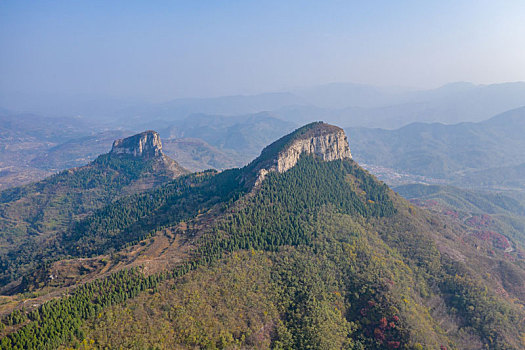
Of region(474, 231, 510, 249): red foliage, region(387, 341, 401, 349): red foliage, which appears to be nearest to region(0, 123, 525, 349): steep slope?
region(387, 341, 401, 349): red foliage

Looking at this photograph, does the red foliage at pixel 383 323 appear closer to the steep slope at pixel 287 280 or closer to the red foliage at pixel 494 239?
the steep slope at pixel 287 280

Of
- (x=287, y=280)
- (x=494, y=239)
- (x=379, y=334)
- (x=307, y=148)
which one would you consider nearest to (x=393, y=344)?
(x=379, y=334)

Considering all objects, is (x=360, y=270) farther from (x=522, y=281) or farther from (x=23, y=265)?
(x=23, y=265)

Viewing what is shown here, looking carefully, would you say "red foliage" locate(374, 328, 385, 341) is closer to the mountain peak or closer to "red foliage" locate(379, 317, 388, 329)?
"red foliage" locate(379, 317, 388, 329)

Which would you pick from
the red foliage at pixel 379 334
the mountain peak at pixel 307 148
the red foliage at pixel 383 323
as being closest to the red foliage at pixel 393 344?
the red foliage at pixel 379 334

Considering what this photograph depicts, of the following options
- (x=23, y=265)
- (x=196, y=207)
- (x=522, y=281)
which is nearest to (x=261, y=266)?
(x=196, y=207)

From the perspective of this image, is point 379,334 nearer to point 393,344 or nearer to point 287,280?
point 393,344

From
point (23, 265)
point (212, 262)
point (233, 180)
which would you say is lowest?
point (23, 265)
